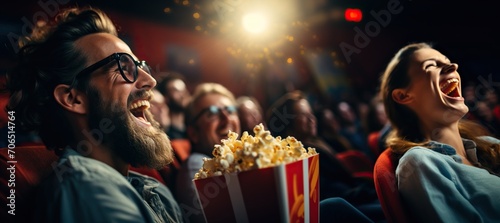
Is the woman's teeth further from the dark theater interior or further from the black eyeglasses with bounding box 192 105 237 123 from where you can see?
the black eyeglasses with bounding box 192 105 237 123

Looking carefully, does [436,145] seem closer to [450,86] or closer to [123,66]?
[450,86]

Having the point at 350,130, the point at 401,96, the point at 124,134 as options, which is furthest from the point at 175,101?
the point at 350,130

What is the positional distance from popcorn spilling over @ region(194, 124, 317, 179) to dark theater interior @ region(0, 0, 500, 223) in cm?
7

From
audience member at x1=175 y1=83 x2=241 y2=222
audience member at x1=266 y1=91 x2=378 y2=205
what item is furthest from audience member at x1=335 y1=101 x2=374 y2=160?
audience member at x1=175 y1=83 x2=241 y2=222

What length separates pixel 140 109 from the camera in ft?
4.52

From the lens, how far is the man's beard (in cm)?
127

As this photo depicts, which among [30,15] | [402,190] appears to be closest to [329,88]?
[30,15]

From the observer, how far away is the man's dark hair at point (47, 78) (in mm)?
1285

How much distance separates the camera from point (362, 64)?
670 cm

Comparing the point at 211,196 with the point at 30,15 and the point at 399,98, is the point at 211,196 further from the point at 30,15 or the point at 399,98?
the point at 30,15

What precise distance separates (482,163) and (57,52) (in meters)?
1.74

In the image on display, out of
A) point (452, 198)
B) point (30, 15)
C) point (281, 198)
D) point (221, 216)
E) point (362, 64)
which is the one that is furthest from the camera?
point (362, 64)

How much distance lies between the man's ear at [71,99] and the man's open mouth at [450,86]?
1372 mm

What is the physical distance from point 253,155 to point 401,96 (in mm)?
877
